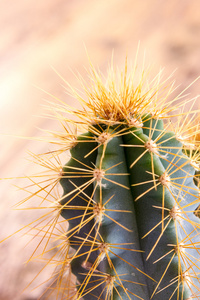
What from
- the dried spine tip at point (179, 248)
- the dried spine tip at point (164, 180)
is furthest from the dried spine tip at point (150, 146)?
the dried spine tip at point (179, 248)

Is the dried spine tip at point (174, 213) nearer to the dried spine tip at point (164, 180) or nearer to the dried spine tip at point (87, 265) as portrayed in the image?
the dried spine tip at point (164, 180)

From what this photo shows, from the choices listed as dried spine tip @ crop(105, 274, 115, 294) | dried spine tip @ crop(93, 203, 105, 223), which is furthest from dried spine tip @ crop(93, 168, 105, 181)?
dried spine tip @ crop(105, 274, 115, 294)

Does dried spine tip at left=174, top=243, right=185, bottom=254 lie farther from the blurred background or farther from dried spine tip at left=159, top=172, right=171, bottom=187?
the blurred background

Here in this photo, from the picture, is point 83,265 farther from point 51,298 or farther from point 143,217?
point 51,298

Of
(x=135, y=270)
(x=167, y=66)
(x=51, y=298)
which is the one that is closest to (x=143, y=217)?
(x=135, y=270)

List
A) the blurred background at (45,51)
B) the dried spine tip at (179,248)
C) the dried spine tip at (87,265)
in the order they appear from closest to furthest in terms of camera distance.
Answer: the dried spine tip at (179,248), the dried spine tip at (87,265), the blurred background at (45,51)

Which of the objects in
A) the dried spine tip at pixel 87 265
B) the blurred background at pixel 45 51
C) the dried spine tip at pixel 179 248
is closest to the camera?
the dried spine tip at pixel 179 248

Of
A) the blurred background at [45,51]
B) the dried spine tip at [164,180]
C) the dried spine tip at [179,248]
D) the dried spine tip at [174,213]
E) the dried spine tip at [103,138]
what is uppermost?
the blurred background at [45,51]

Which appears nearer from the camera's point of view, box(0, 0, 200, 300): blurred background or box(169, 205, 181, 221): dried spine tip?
box(169, 205, 181, 221): dried spine tip
